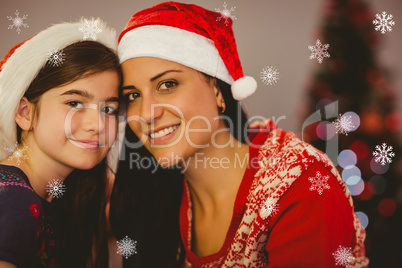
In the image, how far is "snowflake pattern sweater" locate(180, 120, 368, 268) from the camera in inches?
38.1

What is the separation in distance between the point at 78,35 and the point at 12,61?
246 mm

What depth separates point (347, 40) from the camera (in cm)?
190

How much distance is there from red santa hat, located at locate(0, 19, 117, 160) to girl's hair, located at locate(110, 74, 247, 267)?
0.51m

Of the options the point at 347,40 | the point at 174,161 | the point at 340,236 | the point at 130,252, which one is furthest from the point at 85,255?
the point at 347,40

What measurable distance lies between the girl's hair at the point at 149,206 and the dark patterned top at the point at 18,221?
56 centimetres

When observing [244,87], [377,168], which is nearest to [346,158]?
[377,168]

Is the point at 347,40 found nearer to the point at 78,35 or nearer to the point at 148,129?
the point at 148,129
